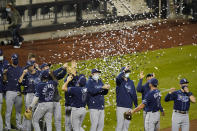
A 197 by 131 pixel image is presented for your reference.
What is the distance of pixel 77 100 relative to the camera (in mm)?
12766

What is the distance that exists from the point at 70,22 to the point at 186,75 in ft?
37.3

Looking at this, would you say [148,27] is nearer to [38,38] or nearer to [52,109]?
[38,38]

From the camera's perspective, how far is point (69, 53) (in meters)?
24.5

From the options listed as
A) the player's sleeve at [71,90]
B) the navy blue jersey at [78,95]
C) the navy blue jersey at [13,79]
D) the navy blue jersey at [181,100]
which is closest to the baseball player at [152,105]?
the navy blue jersey at [181,100]

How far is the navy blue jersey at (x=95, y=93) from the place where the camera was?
1283 centimetres

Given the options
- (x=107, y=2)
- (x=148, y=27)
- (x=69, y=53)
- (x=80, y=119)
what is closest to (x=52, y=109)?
(x=80, y=119)

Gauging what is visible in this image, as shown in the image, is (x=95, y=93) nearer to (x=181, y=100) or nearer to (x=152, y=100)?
(x=152, y=100)

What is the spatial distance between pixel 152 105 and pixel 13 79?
161 inches

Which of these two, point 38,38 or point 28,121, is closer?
point 28,121

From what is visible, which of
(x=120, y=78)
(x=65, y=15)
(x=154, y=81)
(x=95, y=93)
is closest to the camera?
(x=154, y=81)

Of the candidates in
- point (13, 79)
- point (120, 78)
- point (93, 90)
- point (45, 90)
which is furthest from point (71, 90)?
point (13, 79)

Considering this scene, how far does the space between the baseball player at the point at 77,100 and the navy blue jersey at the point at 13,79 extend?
217 cm

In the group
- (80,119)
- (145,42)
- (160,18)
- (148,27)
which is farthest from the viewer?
(160,18)

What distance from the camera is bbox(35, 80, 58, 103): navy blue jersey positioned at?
12.9m
